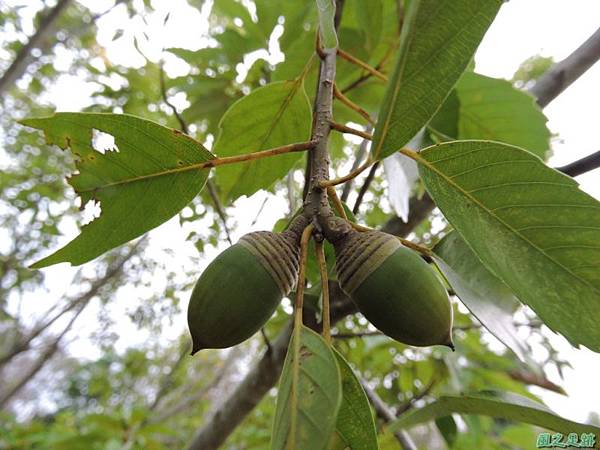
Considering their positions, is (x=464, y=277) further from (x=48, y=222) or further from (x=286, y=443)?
(x=48, y=222)

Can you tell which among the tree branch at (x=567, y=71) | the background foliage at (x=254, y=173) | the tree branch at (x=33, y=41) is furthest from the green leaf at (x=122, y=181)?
the tree branch at (x=33, y=41)

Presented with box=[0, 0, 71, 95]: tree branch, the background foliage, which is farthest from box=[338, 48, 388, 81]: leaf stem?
box=[0, 0, 71, 95]: tree branch

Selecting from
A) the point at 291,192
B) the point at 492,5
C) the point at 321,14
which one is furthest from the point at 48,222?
the point at 492,5

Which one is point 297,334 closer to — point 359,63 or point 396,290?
point 396,290

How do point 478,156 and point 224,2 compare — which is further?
point 224,2

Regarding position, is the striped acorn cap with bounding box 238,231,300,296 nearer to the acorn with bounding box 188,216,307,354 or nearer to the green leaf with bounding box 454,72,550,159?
the acorn with bounding box 188,216,307,354

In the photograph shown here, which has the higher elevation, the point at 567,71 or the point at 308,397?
the point at 567,71

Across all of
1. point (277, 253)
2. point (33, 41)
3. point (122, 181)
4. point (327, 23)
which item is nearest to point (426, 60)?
point (327, 23)
